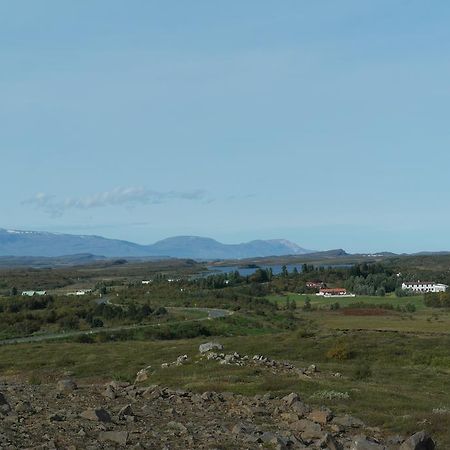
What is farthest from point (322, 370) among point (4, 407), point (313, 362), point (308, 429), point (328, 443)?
point (4, 407)

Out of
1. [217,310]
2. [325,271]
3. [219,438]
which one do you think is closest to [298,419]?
[219,438]

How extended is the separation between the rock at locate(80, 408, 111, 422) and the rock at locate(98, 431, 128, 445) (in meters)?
1.63

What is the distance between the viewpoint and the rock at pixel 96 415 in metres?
15.8

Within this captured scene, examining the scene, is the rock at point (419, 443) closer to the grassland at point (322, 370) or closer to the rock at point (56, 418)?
the grassland at point (322, 370)

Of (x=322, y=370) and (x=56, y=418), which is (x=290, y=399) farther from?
(x=322, y=370)

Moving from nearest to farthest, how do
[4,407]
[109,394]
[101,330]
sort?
1. [4,407]
2. [109,394]
3. [101,330]

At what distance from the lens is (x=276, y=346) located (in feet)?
155

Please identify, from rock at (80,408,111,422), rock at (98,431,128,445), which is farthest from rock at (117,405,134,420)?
rock at (98,431,128,445)

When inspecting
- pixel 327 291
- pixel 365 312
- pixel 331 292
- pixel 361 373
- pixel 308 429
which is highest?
pixel 308 429

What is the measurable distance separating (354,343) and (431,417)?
2874 cm

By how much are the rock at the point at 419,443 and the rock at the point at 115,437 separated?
601 cm

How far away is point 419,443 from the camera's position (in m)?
15.0

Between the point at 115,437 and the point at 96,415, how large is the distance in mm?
2062

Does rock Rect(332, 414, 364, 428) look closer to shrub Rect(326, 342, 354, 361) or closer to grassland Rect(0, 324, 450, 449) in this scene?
grassland Rect(0, 324, 450, 449)
